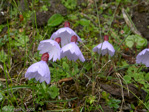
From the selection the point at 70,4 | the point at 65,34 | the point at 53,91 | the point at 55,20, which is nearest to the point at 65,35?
the point at 65,34

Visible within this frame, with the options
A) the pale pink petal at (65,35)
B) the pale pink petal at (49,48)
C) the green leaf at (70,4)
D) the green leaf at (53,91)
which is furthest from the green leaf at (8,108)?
the green leaf at (70,4)

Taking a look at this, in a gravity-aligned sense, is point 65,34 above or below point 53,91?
above

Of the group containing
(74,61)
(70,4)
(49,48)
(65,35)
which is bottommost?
(74,61)

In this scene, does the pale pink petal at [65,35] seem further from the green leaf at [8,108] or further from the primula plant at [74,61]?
the green leaf at [8,108]

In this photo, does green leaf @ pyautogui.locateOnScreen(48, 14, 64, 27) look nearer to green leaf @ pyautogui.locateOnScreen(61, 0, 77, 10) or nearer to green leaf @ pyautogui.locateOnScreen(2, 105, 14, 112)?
green leaf @ pyautogui.locateOnScreen(61, 0, 77, 10)

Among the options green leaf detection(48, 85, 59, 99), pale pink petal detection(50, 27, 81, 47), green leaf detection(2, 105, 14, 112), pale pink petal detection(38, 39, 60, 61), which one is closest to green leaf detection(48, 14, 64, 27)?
pale pink petal detection(50, 27, 81, 47)

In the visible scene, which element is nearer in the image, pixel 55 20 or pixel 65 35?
pixel 65 35

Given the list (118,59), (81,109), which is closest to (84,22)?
(118,59)

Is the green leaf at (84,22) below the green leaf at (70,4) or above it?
below

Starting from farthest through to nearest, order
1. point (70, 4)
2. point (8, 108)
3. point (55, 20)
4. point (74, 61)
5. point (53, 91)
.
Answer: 1. point (70, 4)
2. point (55, 20)
3. point (74, 61)
4. point (53, 91)
5. point (8, 108)

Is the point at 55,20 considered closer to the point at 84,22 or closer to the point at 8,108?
the point at 84,22
